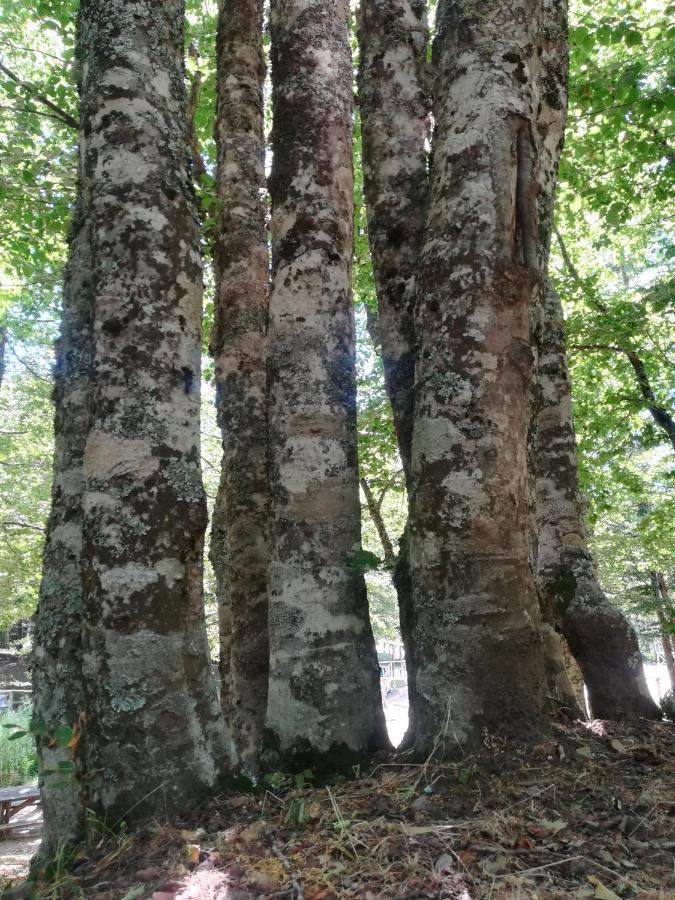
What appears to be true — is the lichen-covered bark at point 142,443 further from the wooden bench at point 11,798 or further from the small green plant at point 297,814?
the wooden bench at point 11,798

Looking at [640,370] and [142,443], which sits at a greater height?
[640,370]

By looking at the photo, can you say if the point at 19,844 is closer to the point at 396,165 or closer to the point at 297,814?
the point at 297,814

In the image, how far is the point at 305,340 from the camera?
11.5 ft

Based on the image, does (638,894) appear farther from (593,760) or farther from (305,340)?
(305,340)

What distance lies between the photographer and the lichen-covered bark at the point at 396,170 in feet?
11.9

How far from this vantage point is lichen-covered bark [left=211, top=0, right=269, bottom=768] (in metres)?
4.35

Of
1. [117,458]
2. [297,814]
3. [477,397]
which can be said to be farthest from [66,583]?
[477,397]

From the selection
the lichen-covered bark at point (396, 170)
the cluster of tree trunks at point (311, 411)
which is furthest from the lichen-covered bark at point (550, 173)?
the lichen-covered bark at point (396, 170)

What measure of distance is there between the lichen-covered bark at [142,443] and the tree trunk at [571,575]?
214 cm

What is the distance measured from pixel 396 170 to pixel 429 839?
3.64 m

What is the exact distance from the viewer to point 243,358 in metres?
5.06

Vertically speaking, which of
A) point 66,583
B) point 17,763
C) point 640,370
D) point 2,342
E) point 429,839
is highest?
point 2,342

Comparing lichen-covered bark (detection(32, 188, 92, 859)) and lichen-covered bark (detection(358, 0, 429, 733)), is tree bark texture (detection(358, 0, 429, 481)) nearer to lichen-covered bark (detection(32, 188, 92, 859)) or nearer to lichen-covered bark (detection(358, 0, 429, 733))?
lichen-covered bark (detection(358, 0, 429, 733))

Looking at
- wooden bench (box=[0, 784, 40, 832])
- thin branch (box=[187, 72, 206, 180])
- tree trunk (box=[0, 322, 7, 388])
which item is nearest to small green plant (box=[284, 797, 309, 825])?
thin branch (box=[187, 72, 206, 180])
